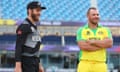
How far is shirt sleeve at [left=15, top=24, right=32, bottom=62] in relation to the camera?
10.1ft

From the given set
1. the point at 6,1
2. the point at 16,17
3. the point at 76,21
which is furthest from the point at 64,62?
the point at 6,1

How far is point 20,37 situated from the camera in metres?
3.10

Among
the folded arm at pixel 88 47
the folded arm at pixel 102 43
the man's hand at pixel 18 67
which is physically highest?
the folded arm at pixel 102 43

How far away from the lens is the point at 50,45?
56.6ft

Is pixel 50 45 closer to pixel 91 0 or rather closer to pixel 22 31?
pixel 91 0

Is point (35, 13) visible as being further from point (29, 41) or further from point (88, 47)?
point (88, 47)

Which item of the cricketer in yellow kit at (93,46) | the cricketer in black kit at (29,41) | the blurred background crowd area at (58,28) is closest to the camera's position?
the cricketer in black kit at (29,41)

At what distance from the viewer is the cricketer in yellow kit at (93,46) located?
3895 mm

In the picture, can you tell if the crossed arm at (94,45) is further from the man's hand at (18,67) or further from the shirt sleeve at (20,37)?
the man's hand at (18,67)

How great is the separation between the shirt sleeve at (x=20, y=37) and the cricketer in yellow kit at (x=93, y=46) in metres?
1.00

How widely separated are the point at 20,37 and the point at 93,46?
1.13 m

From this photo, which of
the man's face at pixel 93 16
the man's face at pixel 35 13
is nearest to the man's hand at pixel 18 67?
the man's face at pixel 35 13

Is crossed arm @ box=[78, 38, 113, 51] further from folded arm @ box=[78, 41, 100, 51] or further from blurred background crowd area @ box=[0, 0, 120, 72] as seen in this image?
blurred background crowd area @ box=[0, 0, 120, 72]

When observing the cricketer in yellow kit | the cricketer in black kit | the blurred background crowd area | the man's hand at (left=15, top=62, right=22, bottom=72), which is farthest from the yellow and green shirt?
the blurred background crowd area
